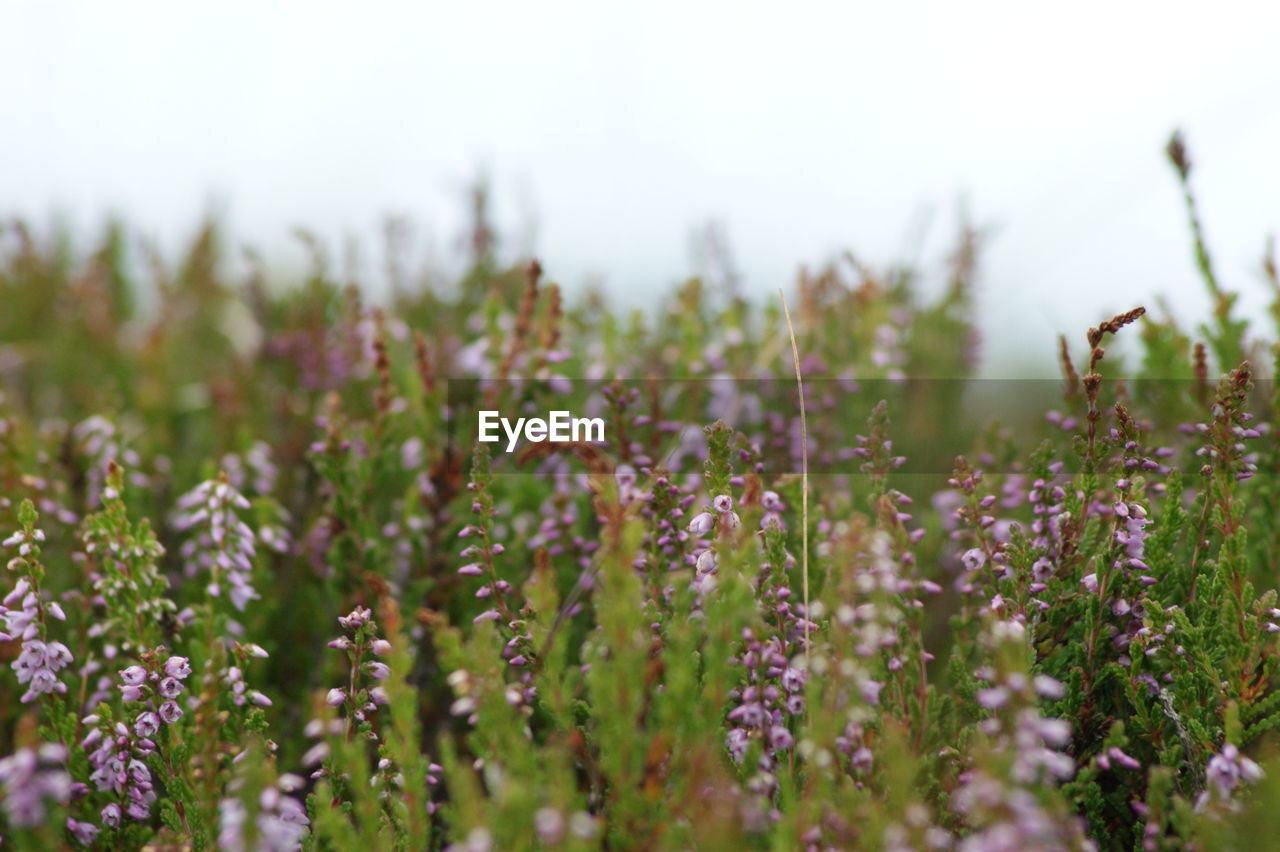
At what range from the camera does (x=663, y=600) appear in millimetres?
2102

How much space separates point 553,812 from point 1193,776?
1.45 meters

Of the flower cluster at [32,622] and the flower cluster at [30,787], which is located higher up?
the flower cluster at [32,622]

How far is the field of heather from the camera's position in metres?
1.46

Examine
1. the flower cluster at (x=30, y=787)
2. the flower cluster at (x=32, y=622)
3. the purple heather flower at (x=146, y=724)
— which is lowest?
the purple heather flower at (x=146, y=724)

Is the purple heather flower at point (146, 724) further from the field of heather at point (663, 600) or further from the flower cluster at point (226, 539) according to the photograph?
the flower cluster at point (226, 539)

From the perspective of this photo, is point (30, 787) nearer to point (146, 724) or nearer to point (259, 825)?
point (259, 825)

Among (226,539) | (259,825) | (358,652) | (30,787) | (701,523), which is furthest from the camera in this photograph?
(226,539)

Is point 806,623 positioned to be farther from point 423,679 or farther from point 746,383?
point 746,383

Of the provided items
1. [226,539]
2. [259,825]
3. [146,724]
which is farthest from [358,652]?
[226,539]

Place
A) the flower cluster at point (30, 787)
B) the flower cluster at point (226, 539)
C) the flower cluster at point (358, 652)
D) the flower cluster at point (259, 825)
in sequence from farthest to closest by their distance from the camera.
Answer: the flower cluster at point (226, 539)
the flower cluster at point (358, 652)
the flower cluster at point (259, 825)
the flower cluster at point (30, 787)

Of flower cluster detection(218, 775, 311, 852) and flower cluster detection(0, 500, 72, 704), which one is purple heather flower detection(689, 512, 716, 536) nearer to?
flower cluster detection(218, 775, 311, 852)

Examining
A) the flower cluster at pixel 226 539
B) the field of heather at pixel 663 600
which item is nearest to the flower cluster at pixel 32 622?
the field of heather at pixel 663 600

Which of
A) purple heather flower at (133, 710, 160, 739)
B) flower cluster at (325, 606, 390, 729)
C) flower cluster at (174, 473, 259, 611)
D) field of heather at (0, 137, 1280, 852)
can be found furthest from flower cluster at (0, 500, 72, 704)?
flower cluster at (325, 606, 390, 729)

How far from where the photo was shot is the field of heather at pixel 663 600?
1462 mm
